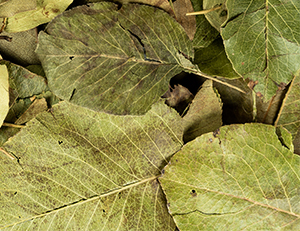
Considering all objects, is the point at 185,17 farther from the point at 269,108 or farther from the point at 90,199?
the point at 90,199

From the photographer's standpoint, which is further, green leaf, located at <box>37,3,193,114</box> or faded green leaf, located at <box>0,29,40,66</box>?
faded green leaf, located at <box>0,29,40,66</box>

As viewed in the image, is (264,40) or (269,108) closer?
(264,40)

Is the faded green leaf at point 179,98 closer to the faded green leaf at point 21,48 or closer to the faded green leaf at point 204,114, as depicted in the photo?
the faded green leaf at point 204,114

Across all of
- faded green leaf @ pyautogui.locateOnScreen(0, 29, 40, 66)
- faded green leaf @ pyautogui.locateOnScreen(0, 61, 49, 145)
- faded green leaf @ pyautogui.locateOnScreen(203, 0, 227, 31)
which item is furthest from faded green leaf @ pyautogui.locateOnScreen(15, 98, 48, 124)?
faded green leaf @ pyautogui.locateOnScreen(203, 0, 227, 31)

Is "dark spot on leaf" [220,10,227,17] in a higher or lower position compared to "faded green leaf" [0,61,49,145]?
lower

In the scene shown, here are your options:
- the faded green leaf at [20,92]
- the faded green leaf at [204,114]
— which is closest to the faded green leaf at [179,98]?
the faded green leaf at [204,114]

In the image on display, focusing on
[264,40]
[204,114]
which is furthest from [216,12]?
[204,114]

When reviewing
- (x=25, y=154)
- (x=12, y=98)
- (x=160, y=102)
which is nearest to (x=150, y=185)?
(x=160, y=102)

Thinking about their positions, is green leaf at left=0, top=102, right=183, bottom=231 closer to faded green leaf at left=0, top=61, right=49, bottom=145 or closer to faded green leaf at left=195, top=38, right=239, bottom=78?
faded green leaf at left=0, top=61, right=49, bottom=145

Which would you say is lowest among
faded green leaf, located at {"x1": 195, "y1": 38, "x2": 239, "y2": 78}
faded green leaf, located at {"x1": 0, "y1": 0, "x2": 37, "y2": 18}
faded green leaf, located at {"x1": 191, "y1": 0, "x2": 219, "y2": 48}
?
faded green leaf, located at {"x1": 195, "y1": 38, "x2": 239, "y2": 78}
